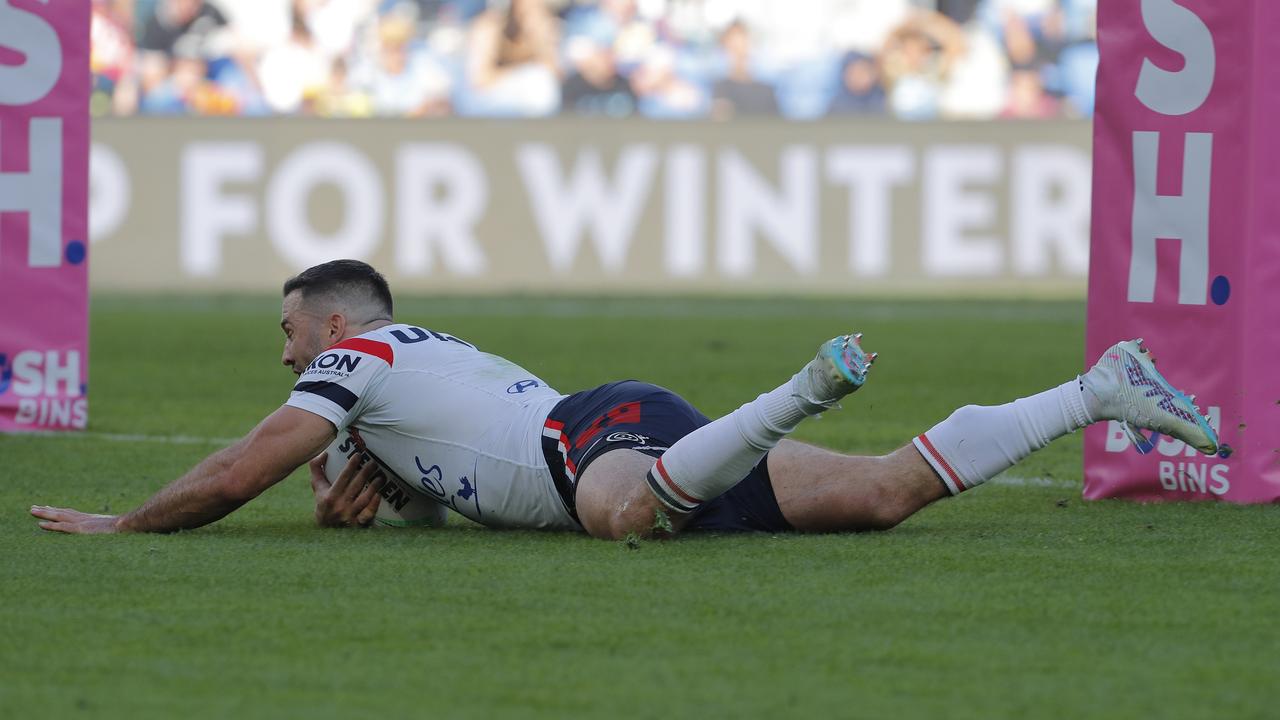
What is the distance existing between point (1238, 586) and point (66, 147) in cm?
545

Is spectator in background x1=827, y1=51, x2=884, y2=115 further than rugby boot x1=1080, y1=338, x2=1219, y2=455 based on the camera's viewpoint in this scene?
Yes

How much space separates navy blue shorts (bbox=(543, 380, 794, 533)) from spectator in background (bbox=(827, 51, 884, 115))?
13.2 meters

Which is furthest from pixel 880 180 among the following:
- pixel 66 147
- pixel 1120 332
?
pixel 1120 332

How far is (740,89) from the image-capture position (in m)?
18.2

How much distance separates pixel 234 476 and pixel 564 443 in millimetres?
836

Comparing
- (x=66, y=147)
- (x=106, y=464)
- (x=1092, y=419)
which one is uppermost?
(x=66, y=147)

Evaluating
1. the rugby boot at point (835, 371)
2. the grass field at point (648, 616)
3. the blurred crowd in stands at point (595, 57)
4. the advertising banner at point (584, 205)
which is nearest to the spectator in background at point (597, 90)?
the blurred crowd in stands at point (595, 57)

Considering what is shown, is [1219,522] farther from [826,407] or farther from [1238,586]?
[826,407]

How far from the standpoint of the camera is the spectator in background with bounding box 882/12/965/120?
1816 centimetres

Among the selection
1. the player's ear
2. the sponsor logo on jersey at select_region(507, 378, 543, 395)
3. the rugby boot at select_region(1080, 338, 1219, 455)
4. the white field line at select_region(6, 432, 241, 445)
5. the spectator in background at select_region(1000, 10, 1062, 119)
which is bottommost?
the white field line at select_region(6, 432, 241, 445)

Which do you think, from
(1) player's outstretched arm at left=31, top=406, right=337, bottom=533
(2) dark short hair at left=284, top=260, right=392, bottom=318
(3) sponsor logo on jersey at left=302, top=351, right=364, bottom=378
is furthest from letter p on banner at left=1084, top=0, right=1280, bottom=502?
(1) player's outstretched arm at left=31, top=406, right=337, bottom=533

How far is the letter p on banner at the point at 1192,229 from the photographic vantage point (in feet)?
18.5

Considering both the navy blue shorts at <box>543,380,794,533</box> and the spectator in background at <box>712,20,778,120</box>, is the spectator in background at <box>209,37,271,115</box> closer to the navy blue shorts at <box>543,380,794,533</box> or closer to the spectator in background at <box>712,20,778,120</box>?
the spectator in background at <box>712,20,778,120</box>

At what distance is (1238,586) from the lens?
A: 4152mm
